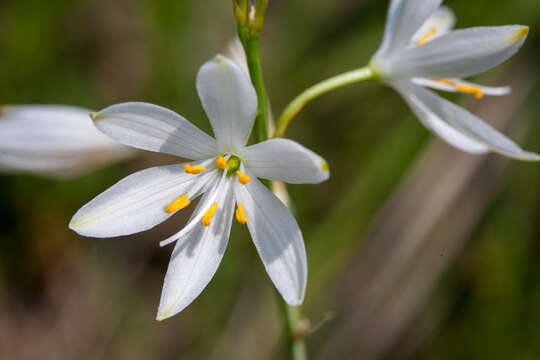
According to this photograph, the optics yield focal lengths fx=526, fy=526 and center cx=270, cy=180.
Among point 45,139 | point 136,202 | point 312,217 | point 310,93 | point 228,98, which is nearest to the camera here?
point 228,98

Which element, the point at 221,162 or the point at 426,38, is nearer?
the point at 221,162

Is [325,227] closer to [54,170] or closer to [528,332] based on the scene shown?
[528,332]

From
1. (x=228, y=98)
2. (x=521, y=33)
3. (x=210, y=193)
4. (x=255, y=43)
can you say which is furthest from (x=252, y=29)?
(x=521, y=33)

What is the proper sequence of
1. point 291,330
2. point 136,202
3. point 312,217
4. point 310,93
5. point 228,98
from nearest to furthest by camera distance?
point 228,98 → point 136,202 → point 310,93 → point 291,330 → point 312,217

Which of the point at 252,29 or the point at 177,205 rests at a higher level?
the point at 252,29

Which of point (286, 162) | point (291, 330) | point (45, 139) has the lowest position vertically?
point (291, 330)

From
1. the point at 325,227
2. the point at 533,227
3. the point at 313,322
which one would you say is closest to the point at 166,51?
the point at 325,227

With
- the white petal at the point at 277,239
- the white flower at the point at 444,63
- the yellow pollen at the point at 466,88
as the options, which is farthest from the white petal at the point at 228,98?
the yellow pollen at the point at 466,88

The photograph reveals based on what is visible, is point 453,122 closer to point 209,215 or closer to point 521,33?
point 521,33
